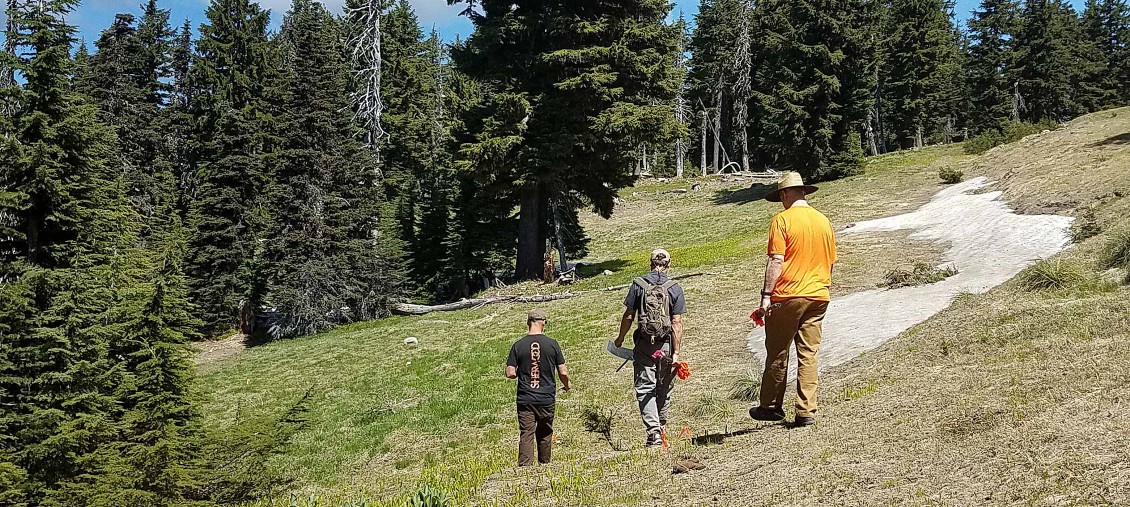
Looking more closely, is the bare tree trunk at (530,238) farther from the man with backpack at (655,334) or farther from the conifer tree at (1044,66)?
the conifer tree at (1044,66)

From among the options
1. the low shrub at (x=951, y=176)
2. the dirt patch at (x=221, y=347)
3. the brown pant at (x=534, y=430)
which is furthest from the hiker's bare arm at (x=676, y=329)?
the low shrub at (x=951, y=176)

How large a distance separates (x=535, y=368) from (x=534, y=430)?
29.2 inches

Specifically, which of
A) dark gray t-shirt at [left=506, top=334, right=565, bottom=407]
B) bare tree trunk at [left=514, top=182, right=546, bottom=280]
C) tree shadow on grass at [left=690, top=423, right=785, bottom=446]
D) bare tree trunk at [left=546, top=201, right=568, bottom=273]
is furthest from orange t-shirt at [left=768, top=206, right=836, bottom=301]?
bare tree trunk at [left=514, top=182, right=546, bottom=280]

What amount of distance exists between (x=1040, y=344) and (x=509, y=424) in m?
7.74

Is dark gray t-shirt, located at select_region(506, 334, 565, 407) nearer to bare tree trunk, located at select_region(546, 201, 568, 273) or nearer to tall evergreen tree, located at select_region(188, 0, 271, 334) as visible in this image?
bare tree trunk, located at select_region(546, 201, 568, 273)

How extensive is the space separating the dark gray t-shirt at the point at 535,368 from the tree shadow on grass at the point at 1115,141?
25695 millimetres

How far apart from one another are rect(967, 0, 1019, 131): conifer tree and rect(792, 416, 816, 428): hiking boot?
57858 millimetres

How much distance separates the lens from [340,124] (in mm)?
38281

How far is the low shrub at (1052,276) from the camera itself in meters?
9.77

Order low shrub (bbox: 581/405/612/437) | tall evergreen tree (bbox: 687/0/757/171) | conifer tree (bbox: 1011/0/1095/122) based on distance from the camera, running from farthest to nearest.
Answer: tall evergreen tree (bbox: 687/0/757/171) < conifer tree (bbox: 1011/0/1095/122) < low shrub (bbox: 581/405/612/437)

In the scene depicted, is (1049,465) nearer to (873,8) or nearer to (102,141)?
(102,141)

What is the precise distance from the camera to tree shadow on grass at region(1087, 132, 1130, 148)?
2522cm

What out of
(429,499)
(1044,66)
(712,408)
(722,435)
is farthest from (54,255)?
(1044,66)

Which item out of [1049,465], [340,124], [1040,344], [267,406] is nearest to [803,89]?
[340,124]
